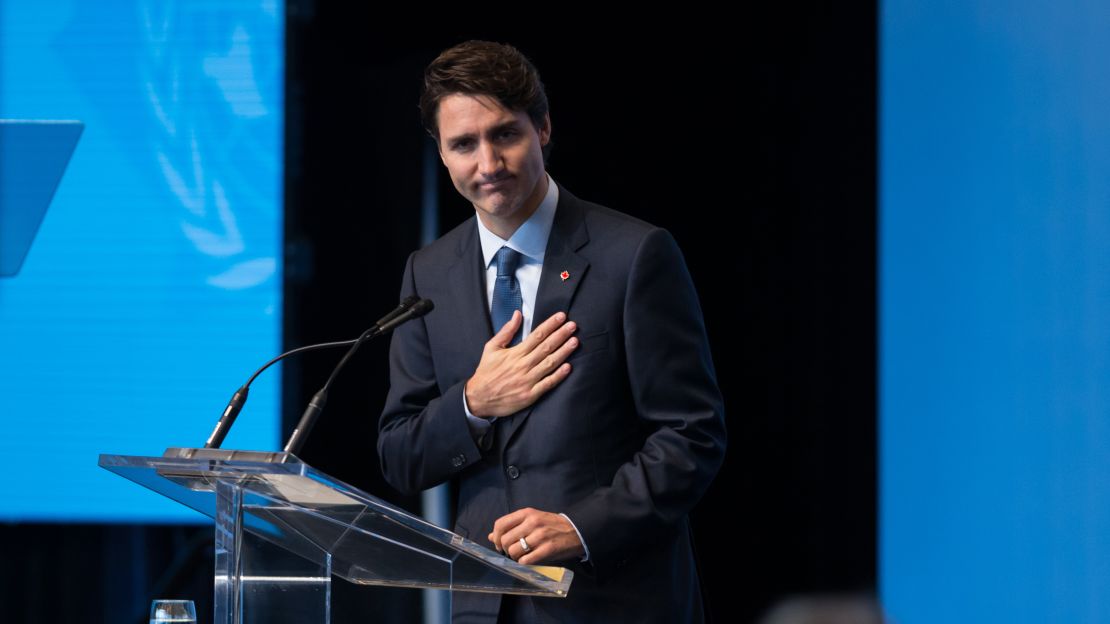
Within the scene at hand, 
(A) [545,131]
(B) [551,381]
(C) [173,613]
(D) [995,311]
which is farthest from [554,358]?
(D) [995,311]

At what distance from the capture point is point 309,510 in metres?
1.57

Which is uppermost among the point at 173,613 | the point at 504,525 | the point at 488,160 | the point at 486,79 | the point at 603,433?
the point at 486,79

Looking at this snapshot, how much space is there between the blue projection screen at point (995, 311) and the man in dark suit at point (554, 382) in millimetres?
1228

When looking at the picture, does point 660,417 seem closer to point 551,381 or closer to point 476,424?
point 551,381

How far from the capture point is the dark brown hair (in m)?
2.09

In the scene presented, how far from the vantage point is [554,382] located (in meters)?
2.00

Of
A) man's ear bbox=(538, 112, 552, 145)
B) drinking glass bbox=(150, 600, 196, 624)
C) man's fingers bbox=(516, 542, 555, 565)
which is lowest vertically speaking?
drinking glass bbox=(150, 600, 196, 624)

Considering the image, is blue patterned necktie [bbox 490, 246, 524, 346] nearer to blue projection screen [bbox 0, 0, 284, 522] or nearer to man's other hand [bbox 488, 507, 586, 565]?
man's other hand [bbox 488, 507, 586, 565]

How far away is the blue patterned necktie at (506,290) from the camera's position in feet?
7.04

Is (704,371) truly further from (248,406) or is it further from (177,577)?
(177,577)

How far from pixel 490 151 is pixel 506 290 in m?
0.25

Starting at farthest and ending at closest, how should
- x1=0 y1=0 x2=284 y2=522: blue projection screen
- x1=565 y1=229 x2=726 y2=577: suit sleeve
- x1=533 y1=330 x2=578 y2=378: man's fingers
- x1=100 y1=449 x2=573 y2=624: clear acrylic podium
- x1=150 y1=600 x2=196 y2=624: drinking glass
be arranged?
x1=0 y1=0 x2=284 y2=522: blue projection screen < x1=533 y1=330 x2=578 y2=378: man's fingers < x1=565 y1=229 x2=726 y2=577: suit sleeve < x1=150 y1=600 x2=196 y2=624: drinking glass < x1=100 y1=449 x2=573 y2=624: clear acrylic podium

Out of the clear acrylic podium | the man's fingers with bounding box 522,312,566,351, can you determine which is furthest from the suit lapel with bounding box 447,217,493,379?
the clear acrylic podium

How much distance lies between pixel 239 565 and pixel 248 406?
6.75ft
